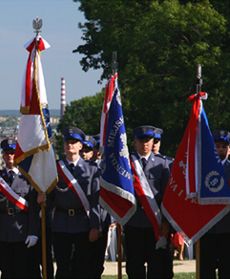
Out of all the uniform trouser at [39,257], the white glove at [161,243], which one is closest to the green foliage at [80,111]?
the uniform trouser at [39,257]

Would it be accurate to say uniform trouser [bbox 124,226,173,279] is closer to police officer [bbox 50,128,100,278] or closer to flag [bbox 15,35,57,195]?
police officer [bbox 50,128,100,278]

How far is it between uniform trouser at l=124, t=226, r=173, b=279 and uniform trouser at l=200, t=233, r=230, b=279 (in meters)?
0.36

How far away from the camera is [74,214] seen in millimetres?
10922

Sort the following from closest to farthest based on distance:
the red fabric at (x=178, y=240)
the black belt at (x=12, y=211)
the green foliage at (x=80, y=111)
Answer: the red fabric at (x=178, y=240)
the black belt at (x=12, y=211)
the green foliage at (x=80, y=111)

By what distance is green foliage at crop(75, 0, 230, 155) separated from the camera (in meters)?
29.2

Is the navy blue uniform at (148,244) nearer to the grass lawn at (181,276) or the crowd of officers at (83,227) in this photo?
the crowd of officers at (83,227)

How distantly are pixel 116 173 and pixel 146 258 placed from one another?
3.18 ft

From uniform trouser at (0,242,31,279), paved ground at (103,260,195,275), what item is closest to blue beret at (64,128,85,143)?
uniform trouser at (0,242,31,279)

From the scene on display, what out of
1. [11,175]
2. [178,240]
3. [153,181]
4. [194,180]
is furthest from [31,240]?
[194,180]

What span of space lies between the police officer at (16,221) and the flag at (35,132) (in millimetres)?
288

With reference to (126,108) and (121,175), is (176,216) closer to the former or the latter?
(121,175)

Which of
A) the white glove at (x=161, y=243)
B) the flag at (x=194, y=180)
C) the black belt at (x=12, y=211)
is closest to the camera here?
the flag at (x=194, y=180)

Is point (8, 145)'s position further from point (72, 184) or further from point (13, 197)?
point (72, 184)

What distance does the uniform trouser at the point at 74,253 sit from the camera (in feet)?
35.8
